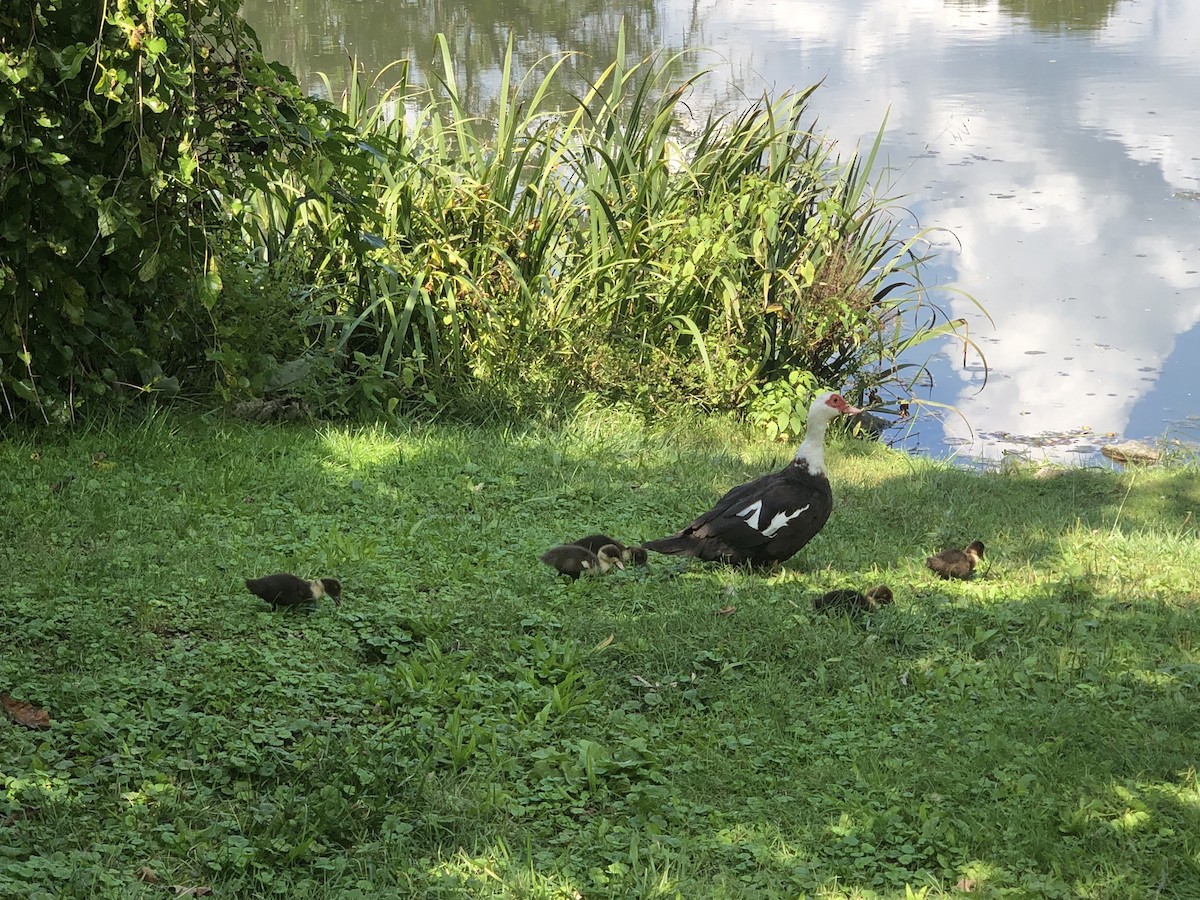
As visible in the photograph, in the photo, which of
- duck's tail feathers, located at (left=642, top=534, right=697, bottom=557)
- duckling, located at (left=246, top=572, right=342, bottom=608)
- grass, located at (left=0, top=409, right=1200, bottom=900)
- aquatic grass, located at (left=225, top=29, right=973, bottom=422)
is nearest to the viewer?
grass, located at (left=0, top=409, right=1200, bottom=900)

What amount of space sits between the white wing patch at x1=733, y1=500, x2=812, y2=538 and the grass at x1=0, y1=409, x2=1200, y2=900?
0.23 metres

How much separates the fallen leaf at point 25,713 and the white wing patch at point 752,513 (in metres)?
2.84

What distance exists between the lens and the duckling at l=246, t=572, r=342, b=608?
14.6 ft

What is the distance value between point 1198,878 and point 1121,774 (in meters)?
0.52

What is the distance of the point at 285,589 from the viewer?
14.6 feet

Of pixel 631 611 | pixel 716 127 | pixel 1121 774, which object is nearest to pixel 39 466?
pixel 631 611

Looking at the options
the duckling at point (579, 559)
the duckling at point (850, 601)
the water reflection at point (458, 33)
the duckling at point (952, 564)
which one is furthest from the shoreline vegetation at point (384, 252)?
the water reflection at point (458, 33)

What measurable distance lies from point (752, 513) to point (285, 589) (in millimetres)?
1983

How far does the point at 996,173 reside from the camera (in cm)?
1380

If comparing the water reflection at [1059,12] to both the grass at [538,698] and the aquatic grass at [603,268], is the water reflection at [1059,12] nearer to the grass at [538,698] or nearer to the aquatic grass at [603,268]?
the aquatic grass at [603,268]

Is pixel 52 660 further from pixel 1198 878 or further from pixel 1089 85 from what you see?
pixel 1089 85

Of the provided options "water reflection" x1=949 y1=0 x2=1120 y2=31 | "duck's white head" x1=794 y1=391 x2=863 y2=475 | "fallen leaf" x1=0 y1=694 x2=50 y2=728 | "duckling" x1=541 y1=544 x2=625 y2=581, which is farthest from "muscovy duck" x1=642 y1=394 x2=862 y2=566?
"water reflection" x1=949 y1=0 x2=1120 y2=31

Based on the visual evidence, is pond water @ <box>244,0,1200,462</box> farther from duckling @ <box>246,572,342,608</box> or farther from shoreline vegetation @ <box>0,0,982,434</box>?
duckling @ <box>246,572,342,608</box>

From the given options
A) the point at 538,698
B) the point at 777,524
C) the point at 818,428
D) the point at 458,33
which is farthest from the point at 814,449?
the point at 458,33
